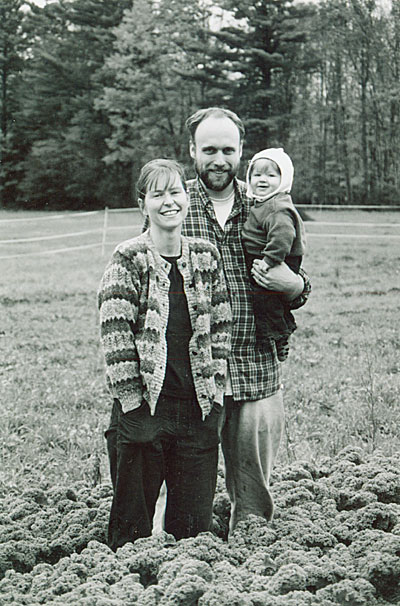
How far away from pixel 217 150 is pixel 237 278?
0.55 meters

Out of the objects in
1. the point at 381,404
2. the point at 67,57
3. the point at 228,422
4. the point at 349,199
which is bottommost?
the point at 381,404

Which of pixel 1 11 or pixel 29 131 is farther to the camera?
pixel 29 131

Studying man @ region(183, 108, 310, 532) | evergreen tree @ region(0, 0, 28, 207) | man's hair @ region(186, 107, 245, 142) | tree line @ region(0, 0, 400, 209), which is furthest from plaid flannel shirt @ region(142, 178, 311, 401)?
evergreen tree @ region(0, 0, 28, 207)

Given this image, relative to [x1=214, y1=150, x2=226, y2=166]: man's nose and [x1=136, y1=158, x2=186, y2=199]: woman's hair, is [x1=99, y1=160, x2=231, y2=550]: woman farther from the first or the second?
[x1=214, y1=150, x2=226, y2=166]: man's nose

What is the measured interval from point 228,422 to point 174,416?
49 cm

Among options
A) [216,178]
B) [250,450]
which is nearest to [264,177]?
[216,178]

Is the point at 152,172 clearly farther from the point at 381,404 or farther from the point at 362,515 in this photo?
the point at 381,404

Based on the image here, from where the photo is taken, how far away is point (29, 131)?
15086mm

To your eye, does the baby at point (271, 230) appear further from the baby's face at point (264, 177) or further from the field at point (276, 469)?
the field at point (276, 469)

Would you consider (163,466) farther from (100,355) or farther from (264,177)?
(100,355)

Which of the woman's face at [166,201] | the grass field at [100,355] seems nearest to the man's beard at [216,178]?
the woman's face at [166,201]

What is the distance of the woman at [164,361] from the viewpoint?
2779 millimetres

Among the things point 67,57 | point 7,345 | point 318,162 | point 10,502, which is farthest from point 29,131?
point 10,502

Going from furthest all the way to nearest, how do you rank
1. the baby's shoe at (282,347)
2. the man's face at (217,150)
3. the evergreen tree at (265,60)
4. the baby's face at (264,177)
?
the evergreen tree at (265,60) < the baby's shoe at (282,347) < the baby's face at (264,177) < the man's face at (217,150)
